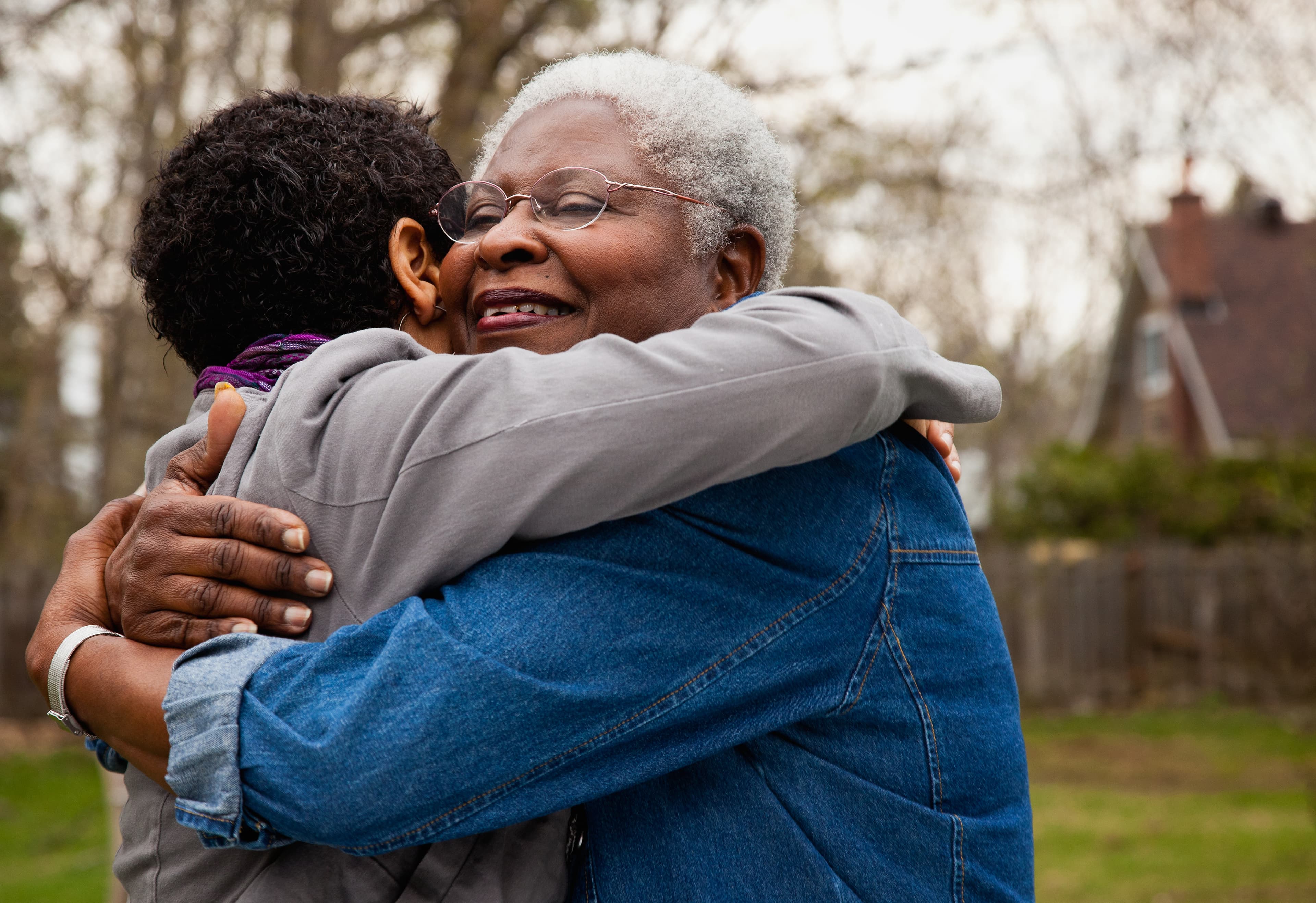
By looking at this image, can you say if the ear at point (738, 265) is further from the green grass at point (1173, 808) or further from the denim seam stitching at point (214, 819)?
the green grass at point (1173, 808)

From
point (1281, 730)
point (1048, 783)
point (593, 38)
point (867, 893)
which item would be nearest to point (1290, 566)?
point (1281, 730)

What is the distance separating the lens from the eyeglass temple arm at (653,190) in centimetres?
229

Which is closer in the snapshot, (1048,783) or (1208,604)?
(1048,783)

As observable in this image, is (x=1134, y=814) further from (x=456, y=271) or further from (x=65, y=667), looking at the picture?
(x=65, y=667)

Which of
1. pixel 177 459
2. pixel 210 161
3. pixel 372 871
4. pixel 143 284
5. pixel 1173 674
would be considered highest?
pixel 210 161

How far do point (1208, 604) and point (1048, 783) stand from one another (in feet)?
18.2

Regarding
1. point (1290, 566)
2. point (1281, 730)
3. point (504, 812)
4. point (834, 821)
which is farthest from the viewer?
point (1290, 566)

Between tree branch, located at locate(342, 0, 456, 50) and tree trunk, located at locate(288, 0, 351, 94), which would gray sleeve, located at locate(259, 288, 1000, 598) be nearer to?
tree trunk, located at locate(288, 0, 351, 94)

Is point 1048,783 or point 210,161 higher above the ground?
point 210,161

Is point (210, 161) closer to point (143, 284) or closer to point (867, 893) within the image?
point (143, 284)

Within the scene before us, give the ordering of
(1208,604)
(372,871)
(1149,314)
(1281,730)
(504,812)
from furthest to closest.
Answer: (1149,314), (1208,604), (1281,730), (372,871), (504,812)

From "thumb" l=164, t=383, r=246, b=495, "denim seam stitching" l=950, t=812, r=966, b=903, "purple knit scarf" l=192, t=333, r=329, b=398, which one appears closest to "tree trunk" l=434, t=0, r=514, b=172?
"purple knit scarf" l=192, t=333, r=329, b=398

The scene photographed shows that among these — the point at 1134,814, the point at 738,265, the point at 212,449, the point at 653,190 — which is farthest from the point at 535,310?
the point at 1134,814

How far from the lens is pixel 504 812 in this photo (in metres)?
1.64
